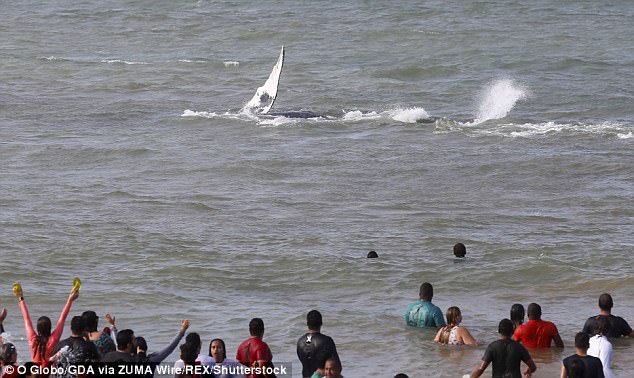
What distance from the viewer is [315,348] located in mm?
11281

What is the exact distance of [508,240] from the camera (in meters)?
20.7

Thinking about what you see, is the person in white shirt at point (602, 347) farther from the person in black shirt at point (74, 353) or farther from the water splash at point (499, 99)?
the water splash at point (499, 99)

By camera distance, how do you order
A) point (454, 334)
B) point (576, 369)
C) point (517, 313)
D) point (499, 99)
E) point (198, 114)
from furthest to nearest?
point (499, 99) → point (198, 114) → point (454, 334) → point (517, 313) → point (576, 369)

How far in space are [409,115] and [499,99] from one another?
12.5 ft

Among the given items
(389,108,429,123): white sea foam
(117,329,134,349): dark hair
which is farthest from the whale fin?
(117,329,134,349): dark hair

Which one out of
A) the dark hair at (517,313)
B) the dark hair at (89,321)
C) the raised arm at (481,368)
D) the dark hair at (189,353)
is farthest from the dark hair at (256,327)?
the dark hair at (517,313)

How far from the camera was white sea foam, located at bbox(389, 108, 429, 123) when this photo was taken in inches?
1312

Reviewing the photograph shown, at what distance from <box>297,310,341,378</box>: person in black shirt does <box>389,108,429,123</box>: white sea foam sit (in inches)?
868

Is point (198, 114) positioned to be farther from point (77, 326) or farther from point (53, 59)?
point (77, 326)

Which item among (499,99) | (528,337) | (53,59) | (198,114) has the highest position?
(53,59)

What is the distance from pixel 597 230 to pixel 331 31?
30883mm

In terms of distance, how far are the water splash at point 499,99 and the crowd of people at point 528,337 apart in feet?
62.3

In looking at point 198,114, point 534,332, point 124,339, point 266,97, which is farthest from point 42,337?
point 266,97

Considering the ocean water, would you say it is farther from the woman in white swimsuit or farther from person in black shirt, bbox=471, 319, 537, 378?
person in black shirt, bbox=471, 319, 537, 378
